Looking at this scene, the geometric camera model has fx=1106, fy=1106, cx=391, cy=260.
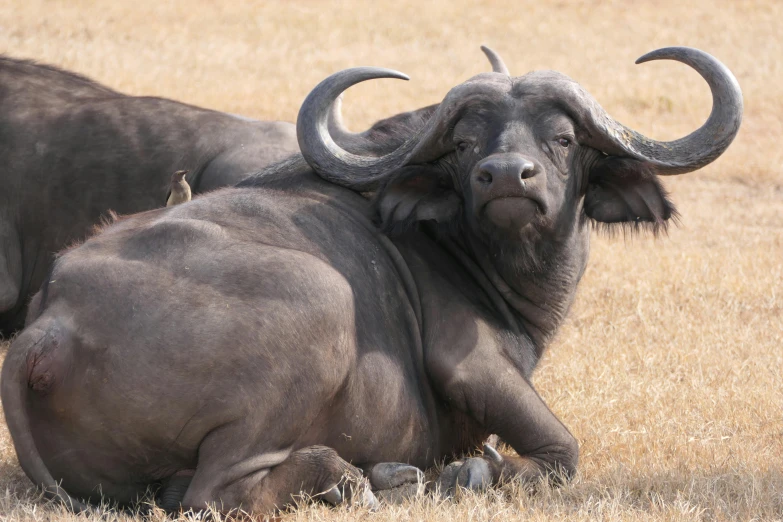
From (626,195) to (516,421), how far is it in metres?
1.29

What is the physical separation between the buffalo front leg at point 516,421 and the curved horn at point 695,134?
1.25m

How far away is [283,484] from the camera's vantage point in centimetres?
447

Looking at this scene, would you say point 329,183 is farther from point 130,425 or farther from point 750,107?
point 750,107

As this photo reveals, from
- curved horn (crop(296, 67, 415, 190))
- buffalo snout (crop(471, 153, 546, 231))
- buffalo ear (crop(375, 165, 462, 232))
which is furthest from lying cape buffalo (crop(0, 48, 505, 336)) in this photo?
buffalo snout (crop(471, 153, 546, 231))

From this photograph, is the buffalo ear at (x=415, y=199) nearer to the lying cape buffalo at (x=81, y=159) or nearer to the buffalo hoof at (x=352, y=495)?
the buffalo hoof at (x=352, y=495)

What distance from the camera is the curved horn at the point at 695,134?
5398 millimetres

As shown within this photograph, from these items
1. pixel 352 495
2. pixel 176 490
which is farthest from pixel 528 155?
pixel 176 490

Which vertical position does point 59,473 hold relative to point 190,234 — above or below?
below

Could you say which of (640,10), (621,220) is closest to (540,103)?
(621,220)

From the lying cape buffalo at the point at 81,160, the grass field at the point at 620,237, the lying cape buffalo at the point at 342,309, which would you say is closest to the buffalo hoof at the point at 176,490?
the lying cape buffalo at the point at 342,309

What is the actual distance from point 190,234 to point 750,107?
17.4 meters

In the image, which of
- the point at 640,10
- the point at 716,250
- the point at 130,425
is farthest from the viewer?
the point at 640,10

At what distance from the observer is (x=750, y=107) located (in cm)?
2023

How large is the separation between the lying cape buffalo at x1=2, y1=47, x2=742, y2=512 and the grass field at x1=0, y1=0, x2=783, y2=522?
32 cm
